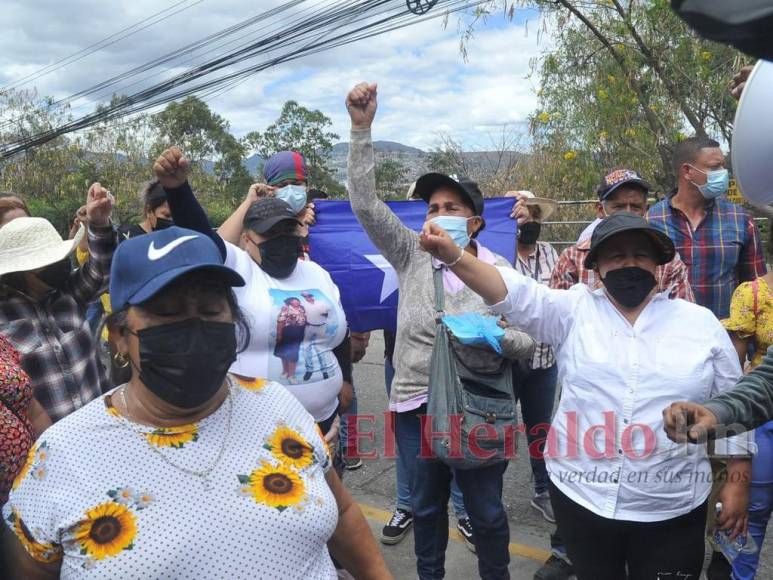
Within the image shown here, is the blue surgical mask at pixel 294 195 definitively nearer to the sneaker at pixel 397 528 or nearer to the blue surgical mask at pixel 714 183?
the sneaker at pixel 397 528

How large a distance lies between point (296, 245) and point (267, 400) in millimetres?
1326

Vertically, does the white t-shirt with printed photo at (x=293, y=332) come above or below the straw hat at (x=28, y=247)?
below

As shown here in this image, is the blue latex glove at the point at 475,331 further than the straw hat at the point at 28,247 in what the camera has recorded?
Yes

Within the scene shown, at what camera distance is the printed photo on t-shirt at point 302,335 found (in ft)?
9.56

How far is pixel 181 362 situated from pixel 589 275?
2.29 meters

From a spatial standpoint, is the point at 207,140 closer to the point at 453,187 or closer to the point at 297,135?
the point at 297,135

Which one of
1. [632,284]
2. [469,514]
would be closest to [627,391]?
[632,284]

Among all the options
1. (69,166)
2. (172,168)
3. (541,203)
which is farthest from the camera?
(69,166)

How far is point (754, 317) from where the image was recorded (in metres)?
3.12

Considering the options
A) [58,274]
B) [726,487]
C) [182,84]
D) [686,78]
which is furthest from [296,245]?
[182,84]

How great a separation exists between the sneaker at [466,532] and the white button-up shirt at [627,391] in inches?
56.8

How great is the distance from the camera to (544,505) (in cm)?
414

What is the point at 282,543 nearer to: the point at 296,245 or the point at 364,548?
the point at 364,548

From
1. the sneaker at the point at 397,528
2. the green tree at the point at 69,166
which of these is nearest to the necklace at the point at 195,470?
the sneaker at the point at 397,528
